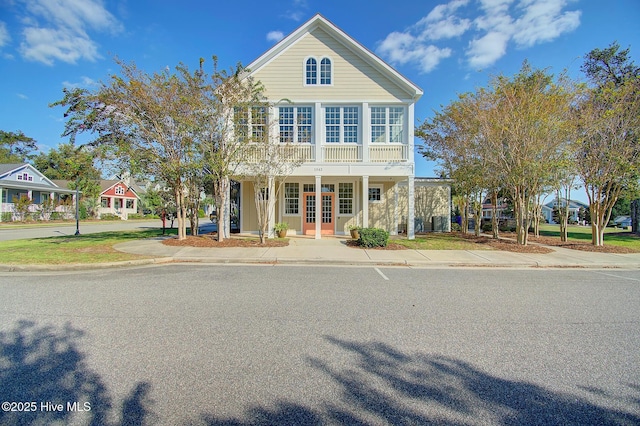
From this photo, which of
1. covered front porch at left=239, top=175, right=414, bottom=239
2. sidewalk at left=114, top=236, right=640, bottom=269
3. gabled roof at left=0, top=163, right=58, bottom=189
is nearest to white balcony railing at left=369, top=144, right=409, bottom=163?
covered front porch at left=239, top=175, right=414, bottom=239

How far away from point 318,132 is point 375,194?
537 centimetres

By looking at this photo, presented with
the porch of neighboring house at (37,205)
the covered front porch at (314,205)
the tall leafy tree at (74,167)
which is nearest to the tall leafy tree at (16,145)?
the tall leafy tree at (74,167)

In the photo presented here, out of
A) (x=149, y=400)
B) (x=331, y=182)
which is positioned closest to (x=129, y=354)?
(x=149, y=400)

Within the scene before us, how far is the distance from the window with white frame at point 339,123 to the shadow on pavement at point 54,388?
13.8 meters

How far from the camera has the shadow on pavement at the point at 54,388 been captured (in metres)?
2.39

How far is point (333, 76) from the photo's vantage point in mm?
15555

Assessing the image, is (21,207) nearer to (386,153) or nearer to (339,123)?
(339,123)

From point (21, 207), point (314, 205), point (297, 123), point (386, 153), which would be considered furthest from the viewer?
point (21, 207)

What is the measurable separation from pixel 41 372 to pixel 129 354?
765 millimetres

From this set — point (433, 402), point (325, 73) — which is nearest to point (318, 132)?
point (325, 73)

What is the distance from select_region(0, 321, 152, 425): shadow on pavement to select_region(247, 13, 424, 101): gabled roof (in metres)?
14.6

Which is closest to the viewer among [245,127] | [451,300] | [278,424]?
[278,424]

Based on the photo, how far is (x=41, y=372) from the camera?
9.89 ft

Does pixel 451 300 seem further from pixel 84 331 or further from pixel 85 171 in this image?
pixel 85 171
